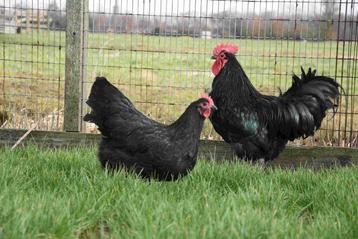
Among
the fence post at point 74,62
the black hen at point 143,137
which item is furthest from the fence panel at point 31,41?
the black hen at point 143,137

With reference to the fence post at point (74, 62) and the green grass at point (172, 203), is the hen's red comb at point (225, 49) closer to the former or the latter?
the green grass at point (172, 203)

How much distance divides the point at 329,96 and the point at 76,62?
279 cm

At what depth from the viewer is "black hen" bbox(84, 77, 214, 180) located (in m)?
4.18

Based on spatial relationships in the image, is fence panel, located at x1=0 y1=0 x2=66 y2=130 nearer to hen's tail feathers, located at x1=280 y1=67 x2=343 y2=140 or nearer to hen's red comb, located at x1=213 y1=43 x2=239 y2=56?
hen's red comb, located at x1=213 y1=43 x2=239 y2=56

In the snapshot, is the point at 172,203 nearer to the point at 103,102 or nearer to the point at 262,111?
the point at 103,102

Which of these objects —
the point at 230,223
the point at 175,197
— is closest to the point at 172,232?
the point at 230,223

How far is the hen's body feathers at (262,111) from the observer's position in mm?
5375

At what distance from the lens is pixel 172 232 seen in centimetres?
274

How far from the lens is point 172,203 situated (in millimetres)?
3375

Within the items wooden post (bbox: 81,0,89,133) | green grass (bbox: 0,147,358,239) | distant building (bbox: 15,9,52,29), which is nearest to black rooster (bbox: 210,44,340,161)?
green grass (bbox: 0,147,358,239)

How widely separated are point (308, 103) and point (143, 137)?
6.68 feet

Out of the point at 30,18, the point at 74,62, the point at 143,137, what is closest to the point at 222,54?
the point at 143,137

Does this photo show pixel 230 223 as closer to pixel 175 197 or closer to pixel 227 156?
pixel 175 197

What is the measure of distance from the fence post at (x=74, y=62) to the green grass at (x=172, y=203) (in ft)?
4.05
